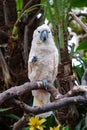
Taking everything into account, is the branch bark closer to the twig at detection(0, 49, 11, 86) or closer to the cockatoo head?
the cockatoo head

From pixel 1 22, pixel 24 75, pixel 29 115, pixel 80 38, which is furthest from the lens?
pixel 80 38

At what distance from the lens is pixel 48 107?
3.45ft

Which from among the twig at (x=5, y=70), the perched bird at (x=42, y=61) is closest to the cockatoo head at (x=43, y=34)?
the perched bird at (x=42, y=61)

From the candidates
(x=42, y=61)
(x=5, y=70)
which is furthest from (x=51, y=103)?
(x=5, y=70)

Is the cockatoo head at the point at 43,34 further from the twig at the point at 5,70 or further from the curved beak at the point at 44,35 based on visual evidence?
the twig at the point at 5,70

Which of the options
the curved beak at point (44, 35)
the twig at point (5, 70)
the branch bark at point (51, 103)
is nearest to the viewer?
the branch bark at point (51, 103)

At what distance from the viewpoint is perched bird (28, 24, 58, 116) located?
126 cm

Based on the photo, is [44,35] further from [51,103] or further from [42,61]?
[51,103]

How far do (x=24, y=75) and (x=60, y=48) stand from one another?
303mm

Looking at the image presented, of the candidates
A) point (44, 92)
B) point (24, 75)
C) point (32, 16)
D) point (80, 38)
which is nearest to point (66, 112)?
point (24, 75)

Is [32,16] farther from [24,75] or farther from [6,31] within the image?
[24,75]

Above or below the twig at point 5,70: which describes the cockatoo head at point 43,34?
above

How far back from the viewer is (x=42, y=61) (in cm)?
127

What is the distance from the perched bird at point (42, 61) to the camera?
126 centimetres
